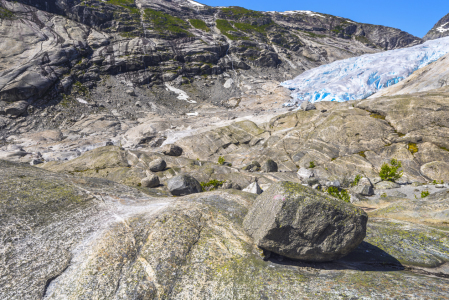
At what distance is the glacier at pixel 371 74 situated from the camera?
59.9 meters

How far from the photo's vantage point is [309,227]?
20.4 feet

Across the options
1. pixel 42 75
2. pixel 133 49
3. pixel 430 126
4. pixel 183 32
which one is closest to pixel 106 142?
pixel 42 75

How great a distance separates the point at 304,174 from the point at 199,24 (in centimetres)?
13076

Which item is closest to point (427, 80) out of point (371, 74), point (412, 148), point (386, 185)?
point (371, 74)

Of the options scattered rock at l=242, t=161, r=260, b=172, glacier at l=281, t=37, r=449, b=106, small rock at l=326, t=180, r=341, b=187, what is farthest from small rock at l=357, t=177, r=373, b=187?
glacier at l=281, t=37, r=449, b=106

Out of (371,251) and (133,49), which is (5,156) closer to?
(371,251)

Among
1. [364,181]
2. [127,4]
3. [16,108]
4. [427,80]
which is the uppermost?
[127,4]

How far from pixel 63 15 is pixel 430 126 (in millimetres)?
131753

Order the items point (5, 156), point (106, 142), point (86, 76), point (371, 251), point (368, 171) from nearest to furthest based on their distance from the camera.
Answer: point (371, 251) → point (368, 171) → point (5, 156) → point (106, 142) → point (86, 76)

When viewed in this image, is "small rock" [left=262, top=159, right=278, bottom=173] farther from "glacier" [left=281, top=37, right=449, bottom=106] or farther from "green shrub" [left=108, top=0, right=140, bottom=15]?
"green shrub" [left=108, top=0, right=140, bottom=15]

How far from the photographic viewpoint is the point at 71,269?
19.2 feet

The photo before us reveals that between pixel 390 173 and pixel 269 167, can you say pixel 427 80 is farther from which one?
pixel 269 167

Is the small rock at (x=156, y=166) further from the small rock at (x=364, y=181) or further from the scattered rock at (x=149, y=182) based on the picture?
the small rock at (x=364, y=181)

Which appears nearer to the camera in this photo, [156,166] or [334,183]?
[334,183]
